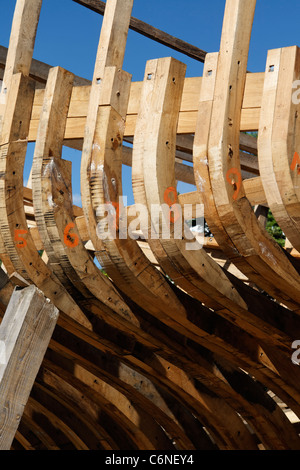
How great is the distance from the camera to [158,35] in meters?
8.03

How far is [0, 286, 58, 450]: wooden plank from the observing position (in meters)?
3.90

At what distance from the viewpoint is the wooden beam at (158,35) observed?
7.79m

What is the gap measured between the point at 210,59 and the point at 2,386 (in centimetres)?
226

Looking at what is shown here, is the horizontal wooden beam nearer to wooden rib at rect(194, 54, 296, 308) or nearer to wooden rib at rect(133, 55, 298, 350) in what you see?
wooden rib at rect(133, 55, 298, 350)

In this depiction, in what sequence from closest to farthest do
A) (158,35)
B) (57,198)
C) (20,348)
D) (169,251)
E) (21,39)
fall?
(20,348)
(169,251)
(57,198)
(21,39)
(158,35)

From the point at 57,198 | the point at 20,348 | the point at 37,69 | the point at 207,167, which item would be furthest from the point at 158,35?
the point at 20,348

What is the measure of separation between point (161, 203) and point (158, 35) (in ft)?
13.5

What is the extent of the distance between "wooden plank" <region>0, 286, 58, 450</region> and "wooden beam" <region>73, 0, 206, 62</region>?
14.7 feet

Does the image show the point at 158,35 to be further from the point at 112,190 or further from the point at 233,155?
the point at 233,155

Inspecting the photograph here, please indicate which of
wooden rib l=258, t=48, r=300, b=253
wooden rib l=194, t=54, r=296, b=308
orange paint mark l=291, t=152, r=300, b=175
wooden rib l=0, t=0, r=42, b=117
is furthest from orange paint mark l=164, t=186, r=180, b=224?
wooden rib l=0, t=0, r=42, b=117

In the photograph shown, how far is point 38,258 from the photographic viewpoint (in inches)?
205

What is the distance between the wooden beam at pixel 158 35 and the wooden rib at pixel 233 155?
11.8 ft

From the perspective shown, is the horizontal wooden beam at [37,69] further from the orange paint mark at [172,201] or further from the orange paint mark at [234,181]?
the orange paint mark at [234,181]
